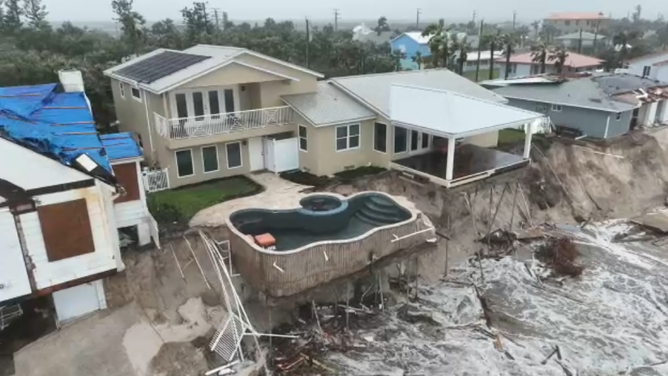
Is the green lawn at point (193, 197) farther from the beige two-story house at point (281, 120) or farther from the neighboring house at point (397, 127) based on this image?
the neighboring house at point (397, 127)

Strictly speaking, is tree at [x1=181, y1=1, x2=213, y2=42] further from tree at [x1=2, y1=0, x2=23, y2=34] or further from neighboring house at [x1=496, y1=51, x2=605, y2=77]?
neighboring house at [x1=496, y1=51, x2=605, y2=77]

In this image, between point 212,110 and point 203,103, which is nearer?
point 203,103

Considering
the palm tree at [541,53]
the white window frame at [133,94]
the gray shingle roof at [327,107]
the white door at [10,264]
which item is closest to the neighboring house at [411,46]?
the palm tree at [541,53]

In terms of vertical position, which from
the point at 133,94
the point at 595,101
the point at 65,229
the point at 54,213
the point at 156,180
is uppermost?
the point at 133,94

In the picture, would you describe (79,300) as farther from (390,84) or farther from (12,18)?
(12,18)

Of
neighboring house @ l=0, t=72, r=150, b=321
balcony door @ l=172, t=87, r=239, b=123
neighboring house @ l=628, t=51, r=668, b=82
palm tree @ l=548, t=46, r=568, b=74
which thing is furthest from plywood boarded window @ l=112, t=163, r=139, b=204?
neighboring house @ l=628, t=51, r=668, b=82

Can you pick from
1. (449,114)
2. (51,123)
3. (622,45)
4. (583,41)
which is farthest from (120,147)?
(583,41)

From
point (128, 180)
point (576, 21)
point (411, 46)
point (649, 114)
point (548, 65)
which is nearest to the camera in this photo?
point (128, 180)
